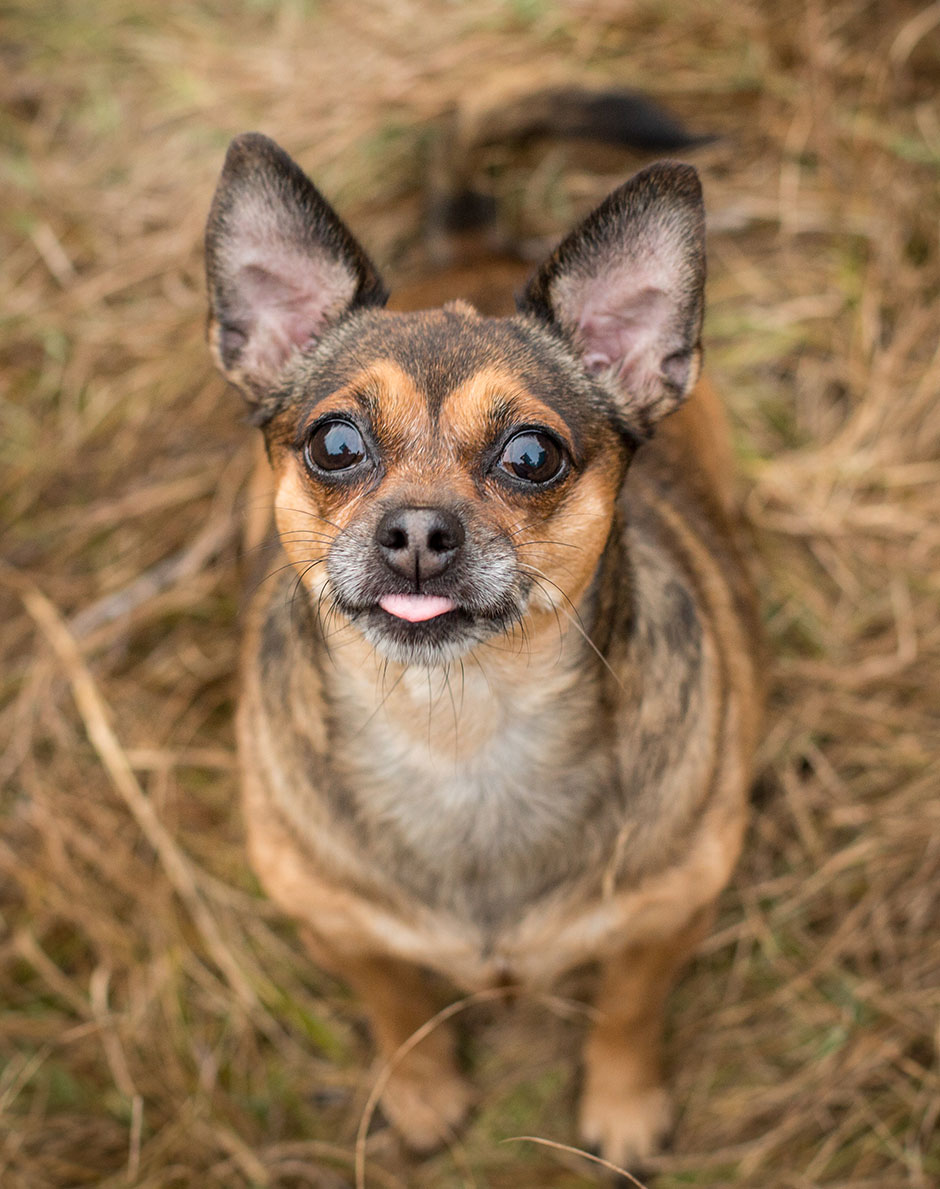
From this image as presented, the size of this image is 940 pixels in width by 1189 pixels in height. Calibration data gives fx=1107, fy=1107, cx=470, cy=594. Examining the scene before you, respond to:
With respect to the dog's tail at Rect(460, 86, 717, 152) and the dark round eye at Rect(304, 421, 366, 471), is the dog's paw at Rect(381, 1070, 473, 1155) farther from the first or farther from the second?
the dog's tail at Rect(460, 86, 717, 152)

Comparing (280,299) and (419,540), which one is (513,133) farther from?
(419,540)

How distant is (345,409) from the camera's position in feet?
8.64

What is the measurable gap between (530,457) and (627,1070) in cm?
241

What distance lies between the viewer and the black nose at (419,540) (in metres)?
2.40

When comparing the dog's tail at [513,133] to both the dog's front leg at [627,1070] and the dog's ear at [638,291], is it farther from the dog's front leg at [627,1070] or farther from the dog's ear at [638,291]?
the dog's front leg at [627,1070]

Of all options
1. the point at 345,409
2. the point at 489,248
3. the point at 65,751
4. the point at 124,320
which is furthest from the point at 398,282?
the point at 345,409

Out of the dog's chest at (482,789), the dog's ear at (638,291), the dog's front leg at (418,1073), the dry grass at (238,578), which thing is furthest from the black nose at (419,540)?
the dry grass at (238,578)

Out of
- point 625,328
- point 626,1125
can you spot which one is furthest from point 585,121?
point 626,1125

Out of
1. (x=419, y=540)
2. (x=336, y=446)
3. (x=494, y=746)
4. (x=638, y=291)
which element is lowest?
(x=494, y=746)

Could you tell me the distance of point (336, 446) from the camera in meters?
2.66

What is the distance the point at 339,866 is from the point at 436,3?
15.2ft

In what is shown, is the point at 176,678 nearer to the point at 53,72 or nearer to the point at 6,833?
the point at 6,833

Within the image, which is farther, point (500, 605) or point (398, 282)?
point (398, 282)

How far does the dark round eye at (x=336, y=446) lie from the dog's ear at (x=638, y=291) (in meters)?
0.67
